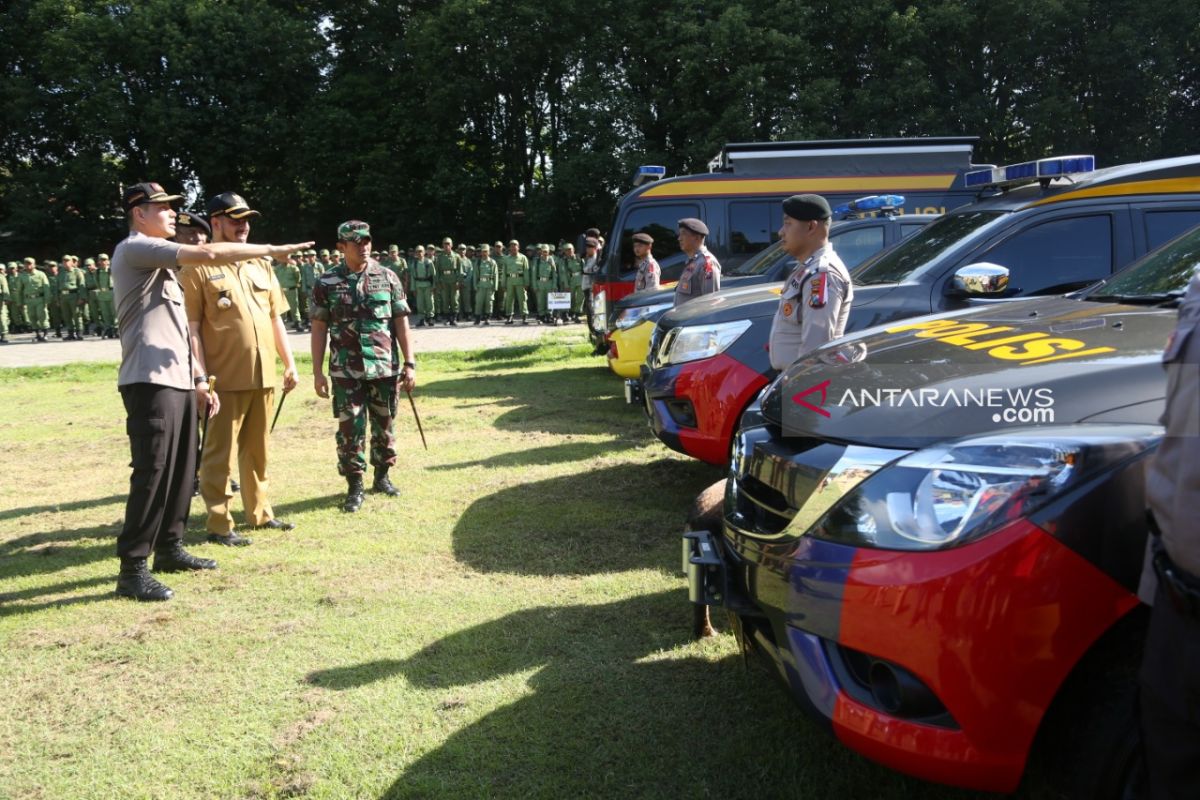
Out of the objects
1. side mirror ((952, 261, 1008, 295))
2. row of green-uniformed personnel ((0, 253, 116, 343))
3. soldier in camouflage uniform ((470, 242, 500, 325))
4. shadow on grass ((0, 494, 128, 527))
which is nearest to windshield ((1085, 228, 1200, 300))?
side mirror ((952, 261, 1008, 295))

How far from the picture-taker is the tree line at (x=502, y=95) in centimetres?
2452

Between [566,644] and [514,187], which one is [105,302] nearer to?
[514,187]

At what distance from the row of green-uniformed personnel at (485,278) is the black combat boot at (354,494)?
629 inches

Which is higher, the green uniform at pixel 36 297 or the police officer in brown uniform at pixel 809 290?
the green uniform at pixel 36 297

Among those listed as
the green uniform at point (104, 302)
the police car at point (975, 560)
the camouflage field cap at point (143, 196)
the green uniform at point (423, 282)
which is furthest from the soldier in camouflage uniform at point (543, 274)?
the police car at point (975, 560)

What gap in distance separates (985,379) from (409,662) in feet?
7.93

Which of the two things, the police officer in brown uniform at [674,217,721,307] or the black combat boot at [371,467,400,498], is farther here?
the police officer in brown uniform at [674,217,721,307]

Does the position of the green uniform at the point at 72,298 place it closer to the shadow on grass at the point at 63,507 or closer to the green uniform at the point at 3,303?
the green uniform at the point at 3,303

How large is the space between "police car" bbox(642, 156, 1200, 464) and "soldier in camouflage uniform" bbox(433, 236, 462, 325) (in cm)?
1742

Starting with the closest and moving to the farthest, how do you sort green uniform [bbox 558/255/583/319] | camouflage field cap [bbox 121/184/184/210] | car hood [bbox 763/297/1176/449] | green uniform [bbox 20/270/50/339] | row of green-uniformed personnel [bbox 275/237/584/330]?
car hood [bbox 763/297/1176/449] → camouflage field cap [bbox 121/184/184/210] → green uniform [bbox 20/270/50/339] → row of green-uniformed personnel [bbox 275/237/584/330] → green uniform [bbox 558/255/583/319]

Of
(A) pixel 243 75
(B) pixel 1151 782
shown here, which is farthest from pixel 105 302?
(B) pixel 1151 782

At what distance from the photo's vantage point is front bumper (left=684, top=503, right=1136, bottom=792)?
6.07ft

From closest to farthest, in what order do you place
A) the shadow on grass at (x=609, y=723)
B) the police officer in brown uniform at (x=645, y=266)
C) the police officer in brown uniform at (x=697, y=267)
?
the shadow on grass at (x=609, y=723), the police officer in brown uniform at (x=697, y=267), the police officer in brown uniform at (x=645, y=266)

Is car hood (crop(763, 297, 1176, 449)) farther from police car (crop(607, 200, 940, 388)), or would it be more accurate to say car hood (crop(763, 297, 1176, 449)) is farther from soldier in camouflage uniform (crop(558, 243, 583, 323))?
soldier in camouflage uniform (crop(558, 243, 583, 323))
